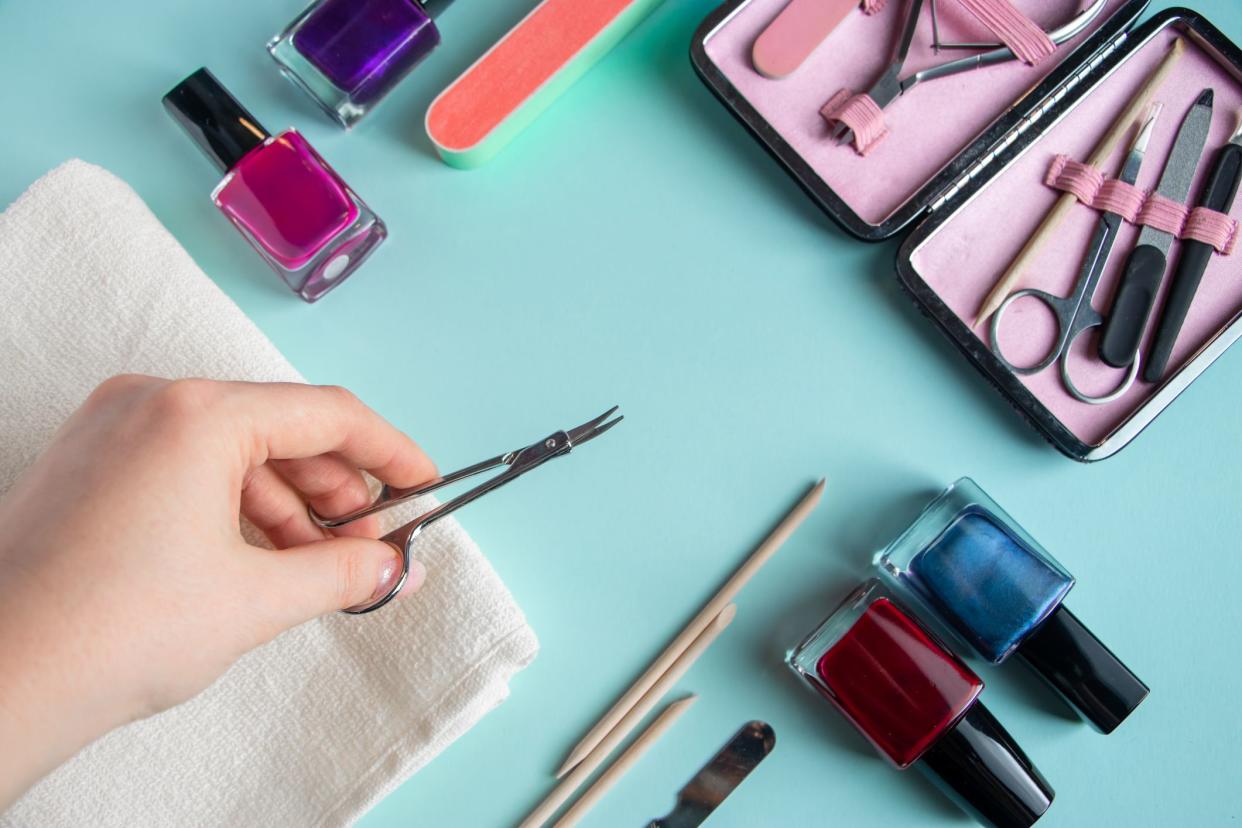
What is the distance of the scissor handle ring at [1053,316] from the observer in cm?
71

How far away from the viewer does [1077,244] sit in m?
0.72

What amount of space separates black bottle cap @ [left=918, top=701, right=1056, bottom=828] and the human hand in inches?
16.9

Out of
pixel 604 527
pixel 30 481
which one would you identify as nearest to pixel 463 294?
pixel 604 527

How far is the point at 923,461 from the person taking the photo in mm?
741

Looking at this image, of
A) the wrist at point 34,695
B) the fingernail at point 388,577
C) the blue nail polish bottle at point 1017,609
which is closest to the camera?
the wrist at point 34,695

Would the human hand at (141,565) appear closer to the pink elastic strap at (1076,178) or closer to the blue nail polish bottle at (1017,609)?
the blue nail polish bottle at (1017,609)

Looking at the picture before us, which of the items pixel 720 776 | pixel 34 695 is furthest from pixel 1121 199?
pixel 34 695

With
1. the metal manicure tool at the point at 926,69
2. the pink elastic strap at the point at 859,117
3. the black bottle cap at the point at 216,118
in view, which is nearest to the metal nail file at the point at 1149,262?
the metal manicure tool at the point at 926,69

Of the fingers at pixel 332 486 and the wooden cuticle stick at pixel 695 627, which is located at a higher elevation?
the fingers at pixel 332 486

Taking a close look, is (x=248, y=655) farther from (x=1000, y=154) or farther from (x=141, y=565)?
(x=1000, y=154)

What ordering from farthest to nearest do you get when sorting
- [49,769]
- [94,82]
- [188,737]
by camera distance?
[94,82]
[188,737]
[49,769]

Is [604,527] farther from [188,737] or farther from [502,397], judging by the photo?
[188,737]

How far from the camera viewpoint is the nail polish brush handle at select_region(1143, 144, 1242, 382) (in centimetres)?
70

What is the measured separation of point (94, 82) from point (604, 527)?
0.54m
